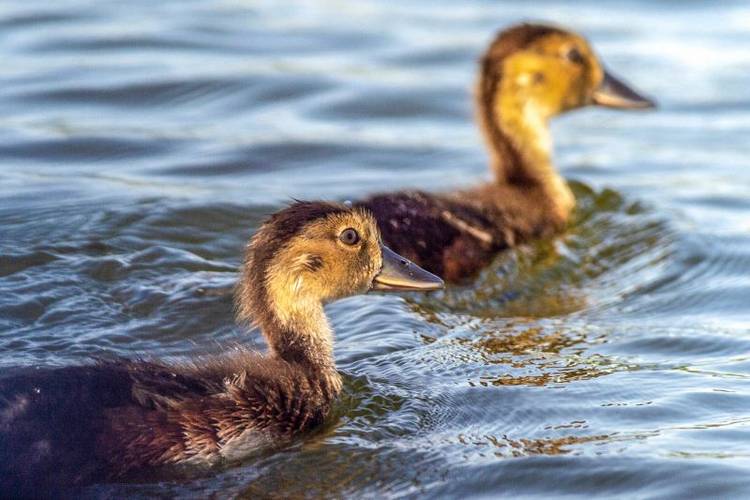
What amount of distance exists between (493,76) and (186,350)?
355 cm

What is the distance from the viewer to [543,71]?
32.2ft

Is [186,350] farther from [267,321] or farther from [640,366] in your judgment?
[640,366]

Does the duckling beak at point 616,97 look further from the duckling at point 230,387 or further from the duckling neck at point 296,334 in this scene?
the duckling neck at point 296,334

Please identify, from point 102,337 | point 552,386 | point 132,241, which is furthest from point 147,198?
point 552,386

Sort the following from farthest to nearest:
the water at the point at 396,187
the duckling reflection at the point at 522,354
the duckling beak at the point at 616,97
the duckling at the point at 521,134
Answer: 1. the duckling beak at the point at 616,97
2. the duckling at the point at 521,134
3. the duckling reflection at the point at 522,354
4. the water at the point at 396,187

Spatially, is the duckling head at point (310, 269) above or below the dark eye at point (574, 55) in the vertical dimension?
below

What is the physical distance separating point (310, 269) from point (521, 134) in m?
3.64

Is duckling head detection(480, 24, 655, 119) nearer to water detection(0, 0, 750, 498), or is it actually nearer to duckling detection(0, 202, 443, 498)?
water detection(0, 0, 750, 498)

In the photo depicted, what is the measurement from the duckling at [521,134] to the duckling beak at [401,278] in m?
1.57

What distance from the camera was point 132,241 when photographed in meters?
8.43

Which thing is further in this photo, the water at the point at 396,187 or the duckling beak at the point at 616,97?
the duckling beak at the point at 616,97

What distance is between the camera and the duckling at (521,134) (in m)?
8.51

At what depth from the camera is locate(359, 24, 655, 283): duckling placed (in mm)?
8508

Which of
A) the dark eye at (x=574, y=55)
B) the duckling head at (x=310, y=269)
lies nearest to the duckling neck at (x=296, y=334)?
the duckling head at (x=310, y=269)
